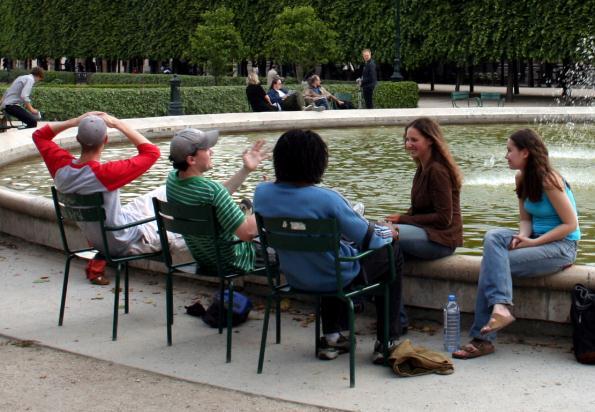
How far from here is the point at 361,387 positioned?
5102 mm

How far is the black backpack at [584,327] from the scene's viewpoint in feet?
17.7

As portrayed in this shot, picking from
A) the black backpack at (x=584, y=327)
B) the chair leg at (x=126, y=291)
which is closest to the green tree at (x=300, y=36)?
the chair leg at (x=126, y=291)

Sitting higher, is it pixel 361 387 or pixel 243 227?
pixel 243 227

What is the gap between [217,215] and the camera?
581cm

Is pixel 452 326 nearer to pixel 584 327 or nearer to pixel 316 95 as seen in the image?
pixel 584 327

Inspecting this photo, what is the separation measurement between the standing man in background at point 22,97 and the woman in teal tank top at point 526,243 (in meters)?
14.3

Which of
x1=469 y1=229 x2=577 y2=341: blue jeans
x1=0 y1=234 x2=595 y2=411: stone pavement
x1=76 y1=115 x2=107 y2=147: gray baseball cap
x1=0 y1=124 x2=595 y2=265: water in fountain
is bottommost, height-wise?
x1=0 y1=124 x2=595 y2=265: water in fountain

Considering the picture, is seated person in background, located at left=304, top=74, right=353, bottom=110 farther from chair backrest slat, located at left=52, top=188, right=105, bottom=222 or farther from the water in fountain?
chair backrest slat, located at left=52, top=188, right=105, bottom=222

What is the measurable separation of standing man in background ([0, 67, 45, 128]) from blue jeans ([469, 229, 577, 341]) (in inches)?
572

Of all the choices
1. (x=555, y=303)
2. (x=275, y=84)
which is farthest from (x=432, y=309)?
(x=275, y=84)

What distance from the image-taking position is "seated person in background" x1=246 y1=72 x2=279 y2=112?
890 inches

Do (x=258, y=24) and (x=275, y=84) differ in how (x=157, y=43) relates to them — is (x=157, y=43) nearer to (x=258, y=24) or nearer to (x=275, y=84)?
(x=258, y=24)

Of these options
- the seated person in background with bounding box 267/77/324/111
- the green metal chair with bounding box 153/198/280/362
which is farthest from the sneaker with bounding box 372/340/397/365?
the seated person in background with bounding box 267/77/324/111

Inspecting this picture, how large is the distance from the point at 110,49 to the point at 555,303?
149ft
